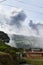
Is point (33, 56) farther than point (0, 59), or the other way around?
point (33, 56)

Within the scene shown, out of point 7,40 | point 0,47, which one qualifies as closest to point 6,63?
point 0,47

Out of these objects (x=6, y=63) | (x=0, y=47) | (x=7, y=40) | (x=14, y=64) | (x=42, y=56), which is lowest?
(x=42, y=56)

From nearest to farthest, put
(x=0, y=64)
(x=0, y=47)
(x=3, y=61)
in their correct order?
(x=0, y=64) → (x=3, y=61) → (x=0, y=47)

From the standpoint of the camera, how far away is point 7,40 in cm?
7956

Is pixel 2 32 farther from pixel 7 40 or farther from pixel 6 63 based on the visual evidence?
pixel 6 63

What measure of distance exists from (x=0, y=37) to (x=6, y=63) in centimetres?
4297

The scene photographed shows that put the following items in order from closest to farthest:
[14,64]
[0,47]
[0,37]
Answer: [14,64] → [0,47] → [0,37]

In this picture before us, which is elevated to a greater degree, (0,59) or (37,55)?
(0,59)

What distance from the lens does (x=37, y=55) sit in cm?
8681

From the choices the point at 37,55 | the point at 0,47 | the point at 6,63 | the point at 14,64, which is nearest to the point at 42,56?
the point at 37,55

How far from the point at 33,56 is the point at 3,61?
4899 cm

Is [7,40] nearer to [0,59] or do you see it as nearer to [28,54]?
[28,54]

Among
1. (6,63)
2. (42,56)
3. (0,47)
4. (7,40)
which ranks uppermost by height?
(6,63)

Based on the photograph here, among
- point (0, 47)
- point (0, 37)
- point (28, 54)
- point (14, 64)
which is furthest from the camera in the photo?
point (28, 54)
